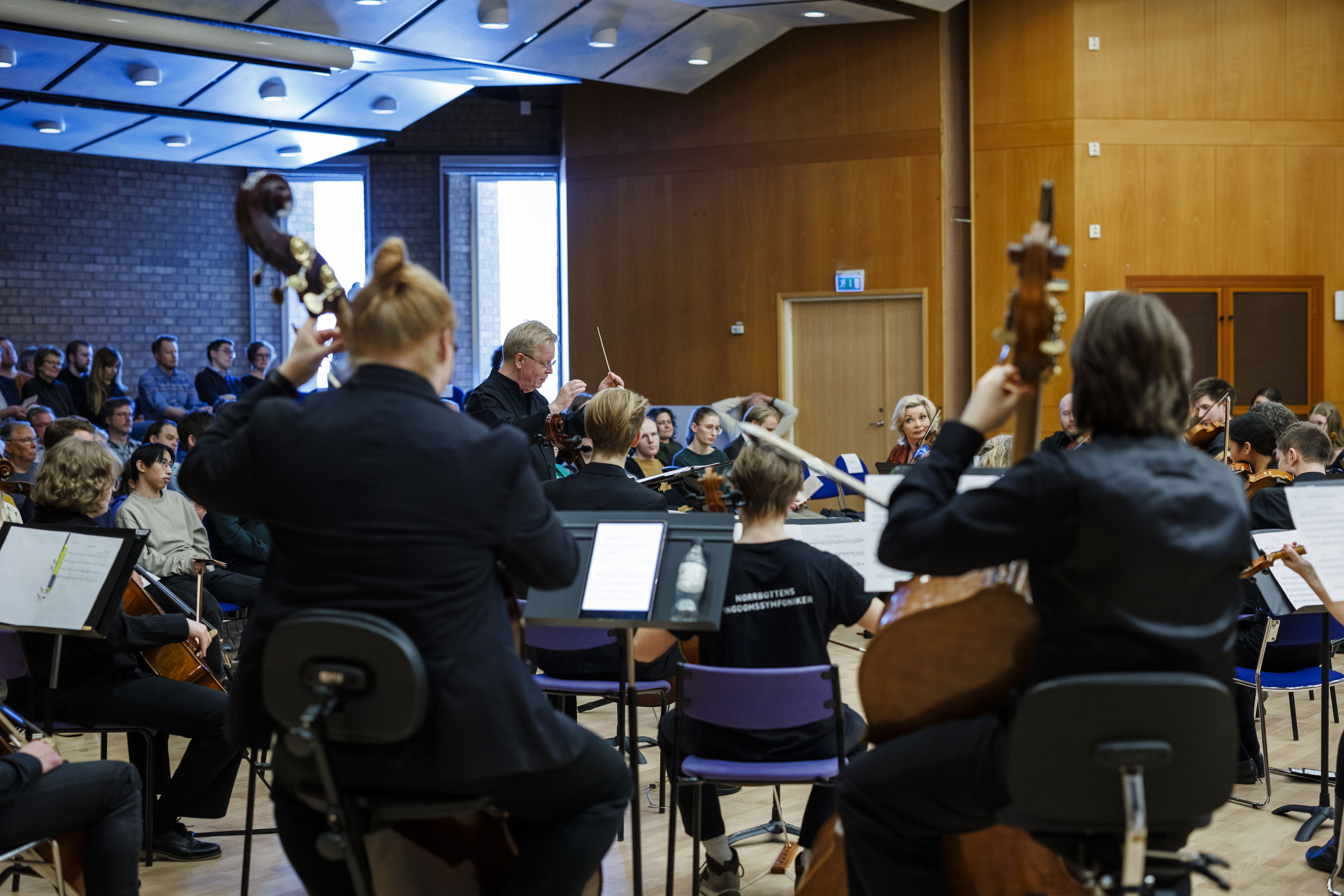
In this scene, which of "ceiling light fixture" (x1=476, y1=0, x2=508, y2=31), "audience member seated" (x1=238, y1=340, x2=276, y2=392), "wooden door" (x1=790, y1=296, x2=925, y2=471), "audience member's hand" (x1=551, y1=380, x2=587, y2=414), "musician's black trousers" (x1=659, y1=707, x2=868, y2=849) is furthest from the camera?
"audience member seated" (x1=238, y1=340, x2=276, y2=392)

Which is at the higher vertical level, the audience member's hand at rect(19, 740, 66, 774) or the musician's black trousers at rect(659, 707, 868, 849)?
the audience member's hand at rect(19, 740, 66, 774)

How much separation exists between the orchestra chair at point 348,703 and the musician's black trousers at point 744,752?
1099mm

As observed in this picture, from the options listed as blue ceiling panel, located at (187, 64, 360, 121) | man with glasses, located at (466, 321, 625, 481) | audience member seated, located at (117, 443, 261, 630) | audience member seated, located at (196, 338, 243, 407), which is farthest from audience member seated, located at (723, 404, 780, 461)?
audience member seated, located at (196, 338, 243, 407)

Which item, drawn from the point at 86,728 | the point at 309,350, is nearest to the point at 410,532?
the point at 309,350

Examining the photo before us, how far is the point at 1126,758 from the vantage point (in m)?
1.72

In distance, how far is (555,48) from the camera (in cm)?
853

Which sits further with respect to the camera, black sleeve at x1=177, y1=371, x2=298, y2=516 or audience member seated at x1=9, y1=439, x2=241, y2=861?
audience member seated at x1=9, y1=439, x2=241, y2=861

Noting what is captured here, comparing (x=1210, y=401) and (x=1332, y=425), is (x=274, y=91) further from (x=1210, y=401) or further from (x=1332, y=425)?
(x=1332, y=425)

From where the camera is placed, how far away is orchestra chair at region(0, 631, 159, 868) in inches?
129

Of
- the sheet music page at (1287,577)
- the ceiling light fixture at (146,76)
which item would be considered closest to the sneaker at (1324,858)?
the sheet music page at (1287,577)

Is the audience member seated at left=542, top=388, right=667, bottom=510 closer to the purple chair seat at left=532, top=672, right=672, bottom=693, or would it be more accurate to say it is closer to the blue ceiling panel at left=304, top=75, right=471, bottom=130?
the purple chair seat at left=532, top=672, right=672, bottom=693

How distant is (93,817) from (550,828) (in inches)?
45.9

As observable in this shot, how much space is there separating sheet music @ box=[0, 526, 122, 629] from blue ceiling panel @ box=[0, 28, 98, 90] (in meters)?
4.91

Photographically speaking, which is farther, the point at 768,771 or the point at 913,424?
the point at 913,424
